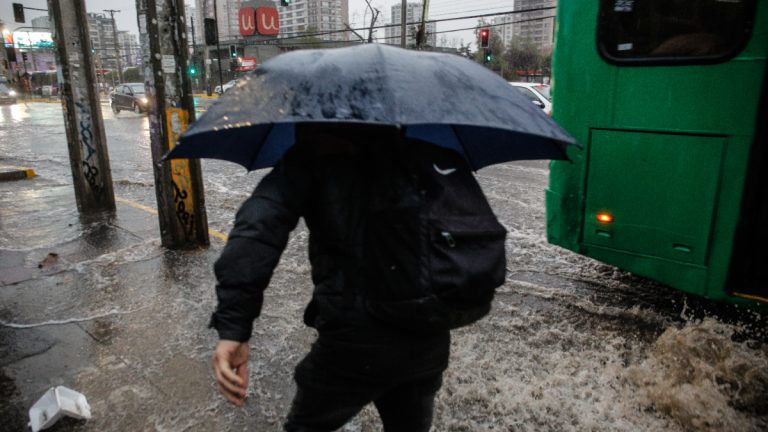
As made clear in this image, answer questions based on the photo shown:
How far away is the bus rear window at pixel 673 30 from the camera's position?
3.40 metres

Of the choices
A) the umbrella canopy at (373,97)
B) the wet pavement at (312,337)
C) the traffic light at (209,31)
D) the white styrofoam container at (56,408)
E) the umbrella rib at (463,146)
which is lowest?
the wet pavement at (312,337)

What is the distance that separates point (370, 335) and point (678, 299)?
4.16 meters

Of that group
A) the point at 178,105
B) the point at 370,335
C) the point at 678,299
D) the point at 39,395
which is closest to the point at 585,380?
the point at 678,299

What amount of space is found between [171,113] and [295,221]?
4272 mm

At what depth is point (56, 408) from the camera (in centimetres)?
277

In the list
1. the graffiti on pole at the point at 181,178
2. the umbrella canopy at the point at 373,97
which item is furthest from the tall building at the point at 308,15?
the umbrella canopy at the point at 373,97

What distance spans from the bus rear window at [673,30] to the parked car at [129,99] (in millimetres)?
27706

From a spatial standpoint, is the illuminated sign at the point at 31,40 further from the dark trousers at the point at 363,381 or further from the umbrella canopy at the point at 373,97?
the dark trousers at the point at 363,381

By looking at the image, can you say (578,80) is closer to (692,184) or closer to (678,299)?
(692,184)

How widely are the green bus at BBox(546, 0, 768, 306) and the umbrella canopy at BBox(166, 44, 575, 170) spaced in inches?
96.5

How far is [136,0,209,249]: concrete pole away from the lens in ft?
16.7

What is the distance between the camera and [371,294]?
4.98 ft

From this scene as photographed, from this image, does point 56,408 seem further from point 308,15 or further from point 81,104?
point 308,15

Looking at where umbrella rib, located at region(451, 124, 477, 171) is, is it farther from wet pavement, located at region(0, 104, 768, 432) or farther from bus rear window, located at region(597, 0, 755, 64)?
bus rear window, located at region(597, 0, 755, 64)
